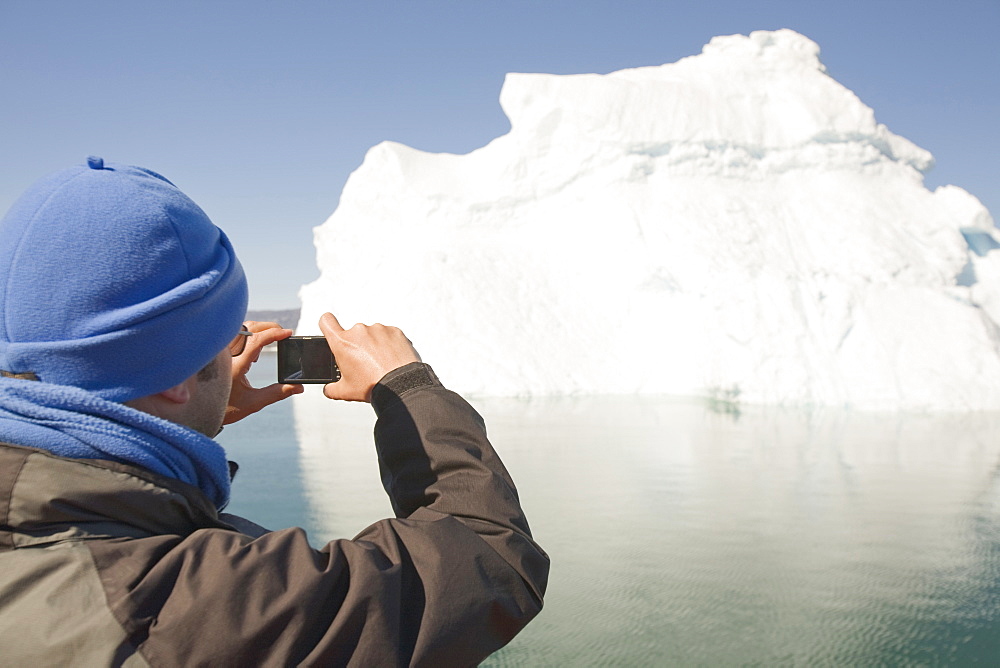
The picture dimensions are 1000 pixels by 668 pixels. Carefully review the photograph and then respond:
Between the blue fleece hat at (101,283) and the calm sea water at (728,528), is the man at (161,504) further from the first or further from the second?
the calm sea water at (728,528)

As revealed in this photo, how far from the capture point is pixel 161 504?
60 centimetres

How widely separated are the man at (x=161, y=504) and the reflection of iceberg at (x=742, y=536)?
2.68 meters

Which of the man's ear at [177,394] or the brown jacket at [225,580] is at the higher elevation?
the man's ear at [177,394]

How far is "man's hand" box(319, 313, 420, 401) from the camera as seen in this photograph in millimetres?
782

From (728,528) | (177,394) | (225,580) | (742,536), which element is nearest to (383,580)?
(225,580)

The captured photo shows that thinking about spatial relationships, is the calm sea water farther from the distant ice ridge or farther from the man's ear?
the distant ice ridge

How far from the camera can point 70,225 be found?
616mm

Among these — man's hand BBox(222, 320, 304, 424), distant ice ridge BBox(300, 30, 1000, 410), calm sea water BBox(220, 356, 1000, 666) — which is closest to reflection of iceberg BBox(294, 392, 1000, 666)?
calm sea water BBox(220, 356, 1000, 666)

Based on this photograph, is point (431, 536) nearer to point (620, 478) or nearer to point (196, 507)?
point (196, 507)

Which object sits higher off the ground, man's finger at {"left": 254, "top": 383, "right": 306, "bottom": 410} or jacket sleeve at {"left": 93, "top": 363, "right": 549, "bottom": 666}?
man's finger at {"left": 254, "top": 383, "right": 306, "bottom": 410}

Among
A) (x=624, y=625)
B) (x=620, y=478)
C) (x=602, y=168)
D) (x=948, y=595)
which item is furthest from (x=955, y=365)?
(x=624, y=625)

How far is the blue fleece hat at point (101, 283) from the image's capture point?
61 cm

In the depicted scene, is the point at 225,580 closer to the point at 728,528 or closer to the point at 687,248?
the point at 728,528

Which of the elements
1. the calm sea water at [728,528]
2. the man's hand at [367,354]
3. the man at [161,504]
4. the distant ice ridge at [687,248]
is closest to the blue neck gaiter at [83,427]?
the man at [161,504]
